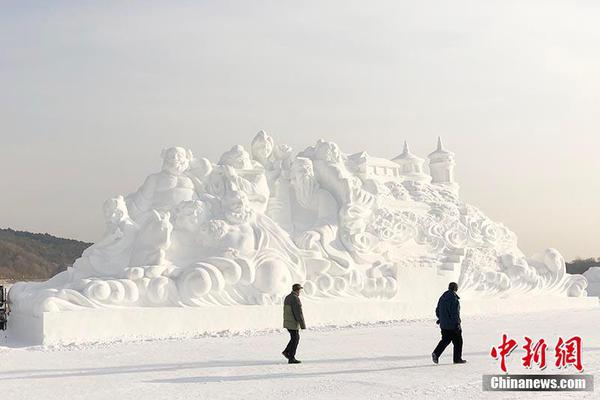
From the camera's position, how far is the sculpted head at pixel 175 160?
1309 cm

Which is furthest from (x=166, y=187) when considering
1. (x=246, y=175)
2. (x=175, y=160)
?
(x=246, y=175)

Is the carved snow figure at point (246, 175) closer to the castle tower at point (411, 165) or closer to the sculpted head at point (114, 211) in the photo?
the sculpted head at point (114, 211)

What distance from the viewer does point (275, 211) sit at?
1420cm

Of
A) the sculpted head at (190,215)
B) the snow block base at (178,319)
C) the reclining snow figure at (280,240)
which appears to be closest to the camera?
the snow block base at (178,319)

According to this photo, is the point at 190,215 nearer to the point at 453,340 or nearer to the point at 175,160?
the point at 175,160

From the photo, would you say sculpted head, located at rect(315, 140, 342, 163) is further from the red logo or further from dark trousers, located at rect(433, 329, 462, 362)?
dark trousers, located at rect(433, 329, 462, 362)

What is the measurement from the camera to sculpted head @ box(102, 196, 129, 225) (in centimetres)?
1239

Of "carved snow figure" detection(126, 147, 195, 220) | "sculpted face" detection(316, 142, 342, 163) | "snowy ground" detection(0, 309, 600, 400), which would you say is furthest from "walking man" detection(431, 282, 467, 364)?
"sculpted face" detection(316, 142, 342, 163)

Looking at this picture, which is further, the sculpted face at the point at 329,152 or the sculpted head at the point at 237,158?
the sculpted face at the point at 329,152

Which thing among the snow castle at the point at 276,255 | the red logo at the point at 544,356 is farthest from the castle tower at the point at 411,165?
the red logo at the point at 544,356

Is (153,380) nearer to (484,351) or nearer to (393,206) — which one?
(484,351)

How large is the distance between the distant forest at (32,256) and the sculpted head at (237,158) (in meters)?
16.3

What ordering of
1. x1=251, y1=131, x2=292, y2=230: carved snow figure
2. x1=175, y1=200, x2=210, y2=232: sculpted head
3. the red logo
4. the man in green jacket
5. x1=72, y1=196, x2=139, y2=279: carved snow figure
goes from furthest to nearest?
x1=251, y1=131, x2=292, y2=230: carved snow figure < x1=175, y1=200, x2=210, y2=232: sculpted head < x1=72, y1=196, x2=139, y2=279: carved snow figure < the man in green jacket < the red logo

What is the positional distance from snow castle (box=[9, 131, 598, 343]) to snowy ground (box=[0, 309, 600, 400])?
692mm
